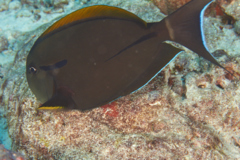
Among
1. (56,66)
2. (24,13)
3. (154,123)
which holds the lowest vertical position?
(24,13)

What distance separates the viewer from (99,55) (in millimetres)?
1712

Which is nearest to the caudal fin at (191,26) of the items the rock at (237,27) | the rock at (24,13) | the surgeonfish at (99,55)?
the surgeonfish at (99,55)

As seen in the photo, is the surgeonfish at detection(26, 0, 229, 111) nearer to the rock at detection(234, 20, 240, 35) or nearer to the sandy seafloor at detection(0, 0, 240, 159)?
the sandy seafloor at detection(0, 0, 240, 159)

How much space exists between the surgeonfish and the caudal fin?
0.02 m

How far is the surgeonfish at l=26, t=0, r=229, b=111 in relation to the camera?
64.8 inches

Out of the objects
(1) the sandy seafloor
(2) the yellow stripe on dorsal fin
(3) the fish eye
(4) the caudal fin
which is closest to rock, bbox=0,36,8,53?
(1) the sandy seafloor

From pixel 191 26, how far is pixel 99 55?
0.82 metres

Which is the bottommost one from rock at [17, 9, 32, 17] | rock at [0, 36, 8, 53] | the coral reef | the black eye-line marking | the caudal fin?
rock at [0, 36, 8, 53]

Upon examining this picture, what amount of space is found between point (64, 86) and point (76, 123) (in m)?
0.53

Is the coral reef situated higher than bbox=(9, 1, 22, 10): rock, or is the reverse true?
the coral reef

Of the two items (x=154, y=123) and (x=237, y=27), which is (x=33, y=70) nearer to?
(x=154, y=123)

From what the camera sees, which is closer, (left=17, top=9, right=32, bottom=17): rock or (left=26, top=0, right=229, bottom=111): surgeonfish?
(left=26, top=0, right=229, bottom=111): surgeonfish

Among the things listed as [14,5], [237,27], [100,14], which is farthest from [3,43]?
[237,27]

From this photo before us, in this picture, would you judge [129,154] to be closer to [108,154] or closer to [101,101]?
[108,154]
